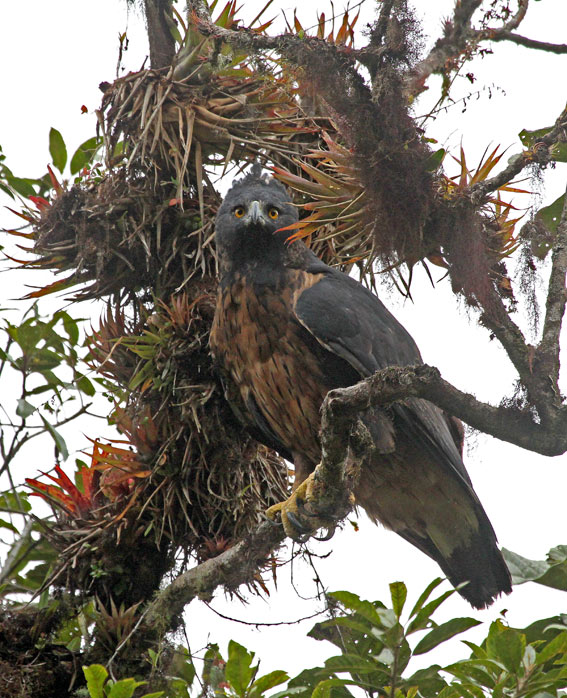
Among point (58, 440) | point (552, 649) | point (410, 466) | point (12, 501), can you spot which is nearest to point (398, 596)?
point (552, 649)

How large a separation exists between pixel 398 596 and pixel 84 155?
307 cm

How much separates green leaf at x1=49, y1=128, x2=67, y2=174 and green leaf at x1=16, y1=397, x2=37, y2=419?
4.19 feet

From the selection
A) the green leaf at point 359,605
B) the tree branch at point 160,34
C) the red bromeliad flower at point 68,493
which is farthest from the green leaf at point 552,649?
the tree branch at point 160,34

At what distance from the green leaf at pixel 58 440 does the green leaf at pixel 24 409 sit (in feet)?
0.22

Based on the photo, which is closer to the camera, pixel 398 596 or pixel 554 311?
pixel 398 596

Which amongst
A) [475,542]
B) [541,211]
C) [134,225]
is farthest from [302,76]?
[475,542]

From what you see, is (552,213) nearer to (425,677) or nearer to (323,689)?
(425,677)

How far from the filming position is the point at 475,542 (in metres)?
4.40

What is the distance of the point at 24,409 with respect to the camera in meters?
4.20

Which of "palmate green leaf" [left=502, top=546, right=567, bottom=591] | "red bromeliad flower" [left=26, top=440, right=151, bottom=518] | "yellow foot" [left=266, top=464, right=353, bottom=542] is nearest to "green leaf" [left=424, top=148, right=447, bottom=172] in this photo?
"yellow foot" [left=266, top=464, right=353, bottom=542]

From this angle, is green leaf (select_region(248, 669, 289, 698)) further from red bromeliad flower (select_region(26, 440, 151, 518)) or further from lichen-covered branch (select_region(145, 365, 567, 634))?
red bromeliad flower (select_region(26, 440, 151, 518))

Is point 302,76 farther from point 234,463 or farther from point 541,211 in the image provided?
point 234,463

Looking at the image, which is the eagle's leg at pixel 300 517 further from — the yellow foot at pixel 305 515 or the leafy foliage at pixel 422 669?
the leafy foliage at pixel 422 669

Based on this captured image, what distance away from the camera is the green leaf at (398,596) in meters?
2.61
